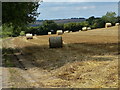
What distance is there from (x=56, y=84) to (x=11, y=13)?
46.9ft

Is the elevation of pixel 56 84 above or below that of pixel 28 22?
below

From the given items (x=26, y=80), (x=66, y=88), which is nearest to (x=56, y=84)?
(x=66, y=88)

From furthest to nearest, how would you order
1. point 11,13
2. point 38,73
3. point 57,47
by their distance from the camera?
point 57,47 → point 11,13 → point 38,73

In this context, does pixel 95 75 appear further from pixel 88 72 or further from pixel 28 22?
pixel 28 22

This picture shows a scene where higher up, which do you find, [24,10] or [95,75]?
[24,10]

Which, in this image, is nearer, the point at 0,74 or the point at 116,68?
the point at 116,68

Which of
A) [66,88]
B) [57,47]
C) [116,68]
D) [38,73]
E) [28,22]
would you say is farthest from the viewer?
[28,22]

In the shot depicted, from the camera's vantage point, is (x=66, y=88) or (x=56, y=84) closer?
(x=66, y=88)

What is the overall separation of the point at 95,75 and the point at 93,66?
2140 millimetres

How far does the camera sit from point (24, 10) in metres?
25.3

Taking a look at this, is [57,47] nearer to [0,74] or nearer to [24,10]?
[24,10]

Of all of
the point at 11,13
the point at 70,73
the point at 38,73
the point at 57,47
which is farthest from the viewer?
the point at 57,47

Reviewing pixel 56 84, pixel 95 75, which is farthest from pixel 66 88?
pixel 95 75

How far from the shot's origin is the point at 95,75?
12023mm
